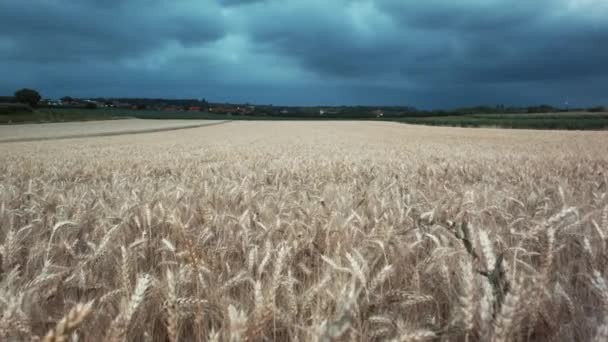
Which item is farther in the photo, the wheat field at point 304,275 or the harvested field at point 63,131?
the harvested field at point 63,131

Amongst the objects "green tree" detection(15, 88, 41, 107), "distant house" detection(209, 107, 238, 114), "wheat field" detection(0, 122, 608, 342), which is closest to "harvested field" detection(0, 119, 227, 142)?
"wheat field" detection(0, 122, 608, 342)

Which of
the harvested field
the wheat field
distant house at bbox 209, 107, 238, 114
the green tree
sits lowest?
the harvested field

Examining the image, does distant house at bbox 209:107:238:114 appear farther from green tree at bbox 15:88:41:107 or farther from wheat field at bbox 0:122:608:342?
wheat field at bbox 0:122:608:342

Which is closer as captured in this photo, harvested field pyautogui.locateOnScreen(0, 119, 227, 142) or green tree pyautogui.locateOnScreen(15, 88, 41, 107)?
harvested field pyautogui.locateOnScreen(0, 119, 227, 142)

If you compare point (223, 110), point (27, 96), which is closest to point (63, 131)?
point (27, 96)

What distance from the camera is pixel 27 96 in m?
59.9

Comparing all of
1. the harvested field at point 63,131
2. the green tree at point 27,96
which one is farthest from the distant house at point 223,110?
the harvested field at point 63,131

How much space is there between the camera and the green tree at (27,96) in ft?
195

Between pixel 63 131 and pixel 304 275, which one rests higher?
pixel 304 275

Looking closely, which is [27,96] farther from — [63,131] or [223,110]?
[63,131]

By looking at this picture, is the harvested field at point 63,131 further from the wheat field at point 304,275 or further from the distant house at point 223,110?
the distant house at point 223,110

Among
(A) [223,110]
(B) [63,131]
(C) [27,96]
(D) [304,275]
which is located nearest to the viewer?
(D) [304,275]

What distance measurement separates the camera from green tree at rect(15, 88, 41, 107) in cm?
5932

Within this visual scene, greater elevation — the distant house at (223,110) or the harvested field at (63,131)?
the distant house at (223,110)
